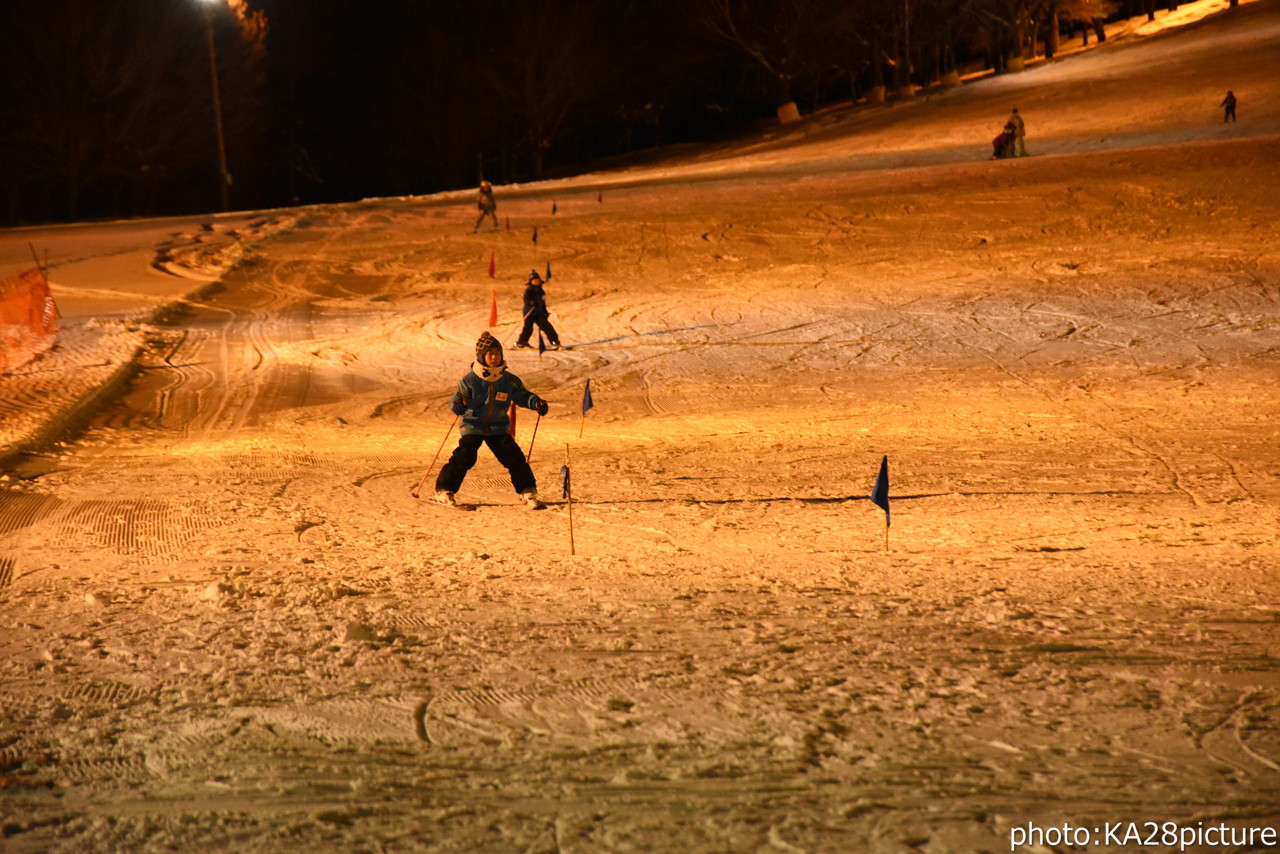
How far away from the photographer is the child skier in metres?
8.81

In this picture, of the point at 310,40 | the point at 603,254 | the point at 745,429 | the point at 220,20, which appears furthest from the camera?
the point at 310,40

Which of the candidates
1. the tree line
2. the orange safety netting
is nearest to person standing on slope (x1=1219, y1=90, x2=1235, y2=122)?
the tree line

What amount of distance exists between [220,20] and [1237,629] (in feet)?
183

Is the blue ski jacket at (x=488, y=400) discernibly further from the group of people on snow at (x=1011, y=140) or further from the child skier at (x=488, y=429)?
the group of people on snow at (x=1011, y=140)

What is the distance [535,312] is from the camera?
54.2ft

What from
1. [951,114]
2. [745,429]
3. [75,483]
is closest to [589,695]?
[75,483]

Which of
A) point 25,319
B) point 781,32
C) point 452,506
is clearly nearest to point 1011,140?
point 25,319

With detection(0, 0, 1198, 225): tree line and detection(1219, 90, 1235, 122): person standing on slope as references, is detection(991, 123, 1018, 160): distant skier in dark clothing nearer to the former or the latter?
detection(1219, 90, 1235, 122): person standing on slope

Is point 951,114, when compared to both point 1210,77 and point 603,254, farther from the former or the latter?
point 603,254

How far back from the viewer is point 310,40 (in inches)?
2734

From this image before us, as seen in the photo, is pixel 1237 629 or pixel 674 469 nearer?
pixel 1237 629

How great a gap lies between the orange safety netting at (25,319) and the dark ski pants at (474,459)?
8.61 metres

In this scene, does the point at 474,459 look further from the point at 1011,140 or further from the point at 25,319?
the point at 1011,140

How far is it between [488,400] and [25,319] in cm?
1257
